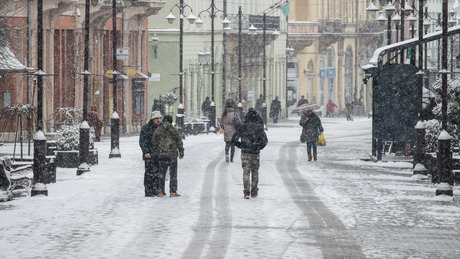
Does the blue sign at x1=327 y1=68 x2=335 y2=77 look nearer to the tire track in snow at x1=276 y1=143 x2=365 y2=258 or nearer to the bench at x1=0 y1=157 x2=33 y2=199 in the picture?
the tire track in snow at x1=276 y1=143 x2=365 y2=258

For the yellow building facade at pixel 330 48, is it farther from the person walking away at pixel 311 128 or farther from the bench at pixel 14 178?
the bench at pixel 14 178

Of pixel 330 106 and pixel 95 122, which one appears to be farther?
pixel 330 106

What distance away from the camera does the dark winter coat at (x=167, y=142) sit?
709 inches

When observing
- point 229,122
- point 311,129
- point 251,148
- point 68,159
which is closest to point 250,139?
point 251,148

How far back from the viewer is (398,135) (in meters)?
26.4

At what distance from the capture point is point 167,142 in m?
18.0

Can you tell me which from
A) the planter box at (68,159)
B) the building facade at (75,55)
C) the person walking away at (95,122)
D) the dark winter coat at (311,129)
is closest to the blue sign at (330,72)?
the building facade at (75,55)

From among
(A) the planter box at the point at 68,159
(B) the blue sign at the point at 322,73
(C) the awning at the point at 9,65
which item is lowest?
(A) the planter box at the point at 68,159

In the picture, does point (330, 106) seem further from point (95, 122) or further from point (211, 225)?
point (211, 225)

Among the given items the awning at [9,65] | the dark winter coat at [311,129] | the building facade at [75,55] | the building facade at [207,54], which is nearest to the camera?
the awning at [9,65]

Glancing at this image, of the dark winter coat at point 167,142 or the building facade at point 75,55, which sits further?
the building facade at point 75,55

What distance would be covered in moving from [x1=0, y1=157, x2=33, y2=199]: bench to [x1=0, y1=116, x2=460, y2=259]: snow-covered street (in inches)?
13.6

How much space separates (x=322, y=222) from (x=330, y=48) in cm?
6688

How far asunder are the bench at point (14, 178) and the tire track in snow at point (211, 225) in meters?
3.12
